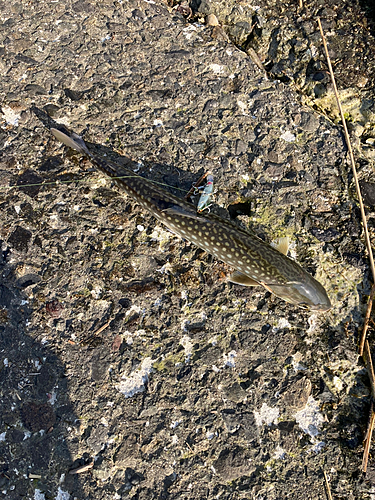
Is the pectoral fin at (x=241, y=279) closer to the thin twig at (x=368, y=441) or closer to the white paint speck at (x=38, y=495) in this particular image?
the thin twig at (x=368, y=441)

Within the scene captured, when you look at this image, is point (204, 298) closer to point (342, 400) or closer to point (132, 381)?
point (132, 381)

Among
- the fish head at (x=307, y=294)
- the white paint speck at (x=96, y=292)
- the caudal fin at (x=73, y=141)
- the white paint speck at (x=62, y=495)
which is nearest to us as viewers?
the white paint speck at (x=62, y=495)

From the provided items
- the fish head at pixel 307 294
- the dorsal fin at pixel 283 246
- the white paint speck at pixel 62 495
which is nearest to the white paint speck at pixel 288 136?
the dorsal fin at pixel 283 246

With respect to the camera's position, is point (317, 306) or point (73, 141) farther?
point (73, 141)

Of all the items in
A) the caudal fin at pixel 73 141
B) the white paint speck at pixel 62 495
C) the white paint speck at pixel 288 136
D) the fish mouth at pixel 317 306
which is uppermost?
the caudal fin at pixel 73 141

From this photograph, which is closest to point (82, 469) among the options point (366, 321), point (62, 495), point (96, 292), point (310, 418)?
point (62, 495)

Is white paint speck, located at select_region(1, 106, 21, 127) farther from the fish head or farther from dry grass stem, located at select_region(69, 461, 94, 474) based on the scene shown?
A: dry grass stem, located at select_region(69, 461, 94, 474)

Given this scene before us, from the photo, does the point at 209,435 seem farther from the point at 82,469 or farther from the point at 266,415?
the point at 82,469

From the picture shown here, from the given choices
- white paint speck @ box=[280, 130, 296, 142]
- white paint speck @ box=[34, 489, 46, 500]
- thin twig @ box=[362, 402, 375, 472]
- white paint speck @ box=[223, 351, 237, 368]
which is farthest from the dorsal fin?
white paint speck @ box=[34, 489, 46, 500]
